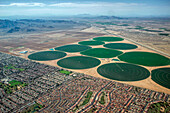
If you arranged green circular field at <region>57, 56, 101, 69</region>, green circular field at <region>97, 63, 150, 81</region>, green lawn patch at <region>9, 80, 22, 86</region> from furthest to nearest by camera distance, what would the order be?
1. green circular field at <region>57, 56, 101, 69</region>
2. green circular field at <region>97, 63, 150, 81</region>
3. green lawn patch at <region>9, 80, 22, 86</region>

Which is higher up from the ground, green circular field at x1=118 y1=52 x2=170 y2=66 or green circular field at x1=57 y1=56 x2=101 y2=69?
Result: green circular field at x1=118 y1=52 x2=170 y2=66

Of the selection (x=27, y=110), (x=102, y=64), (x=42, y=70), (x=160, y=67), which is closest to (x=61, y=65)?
(x=42, y=70)

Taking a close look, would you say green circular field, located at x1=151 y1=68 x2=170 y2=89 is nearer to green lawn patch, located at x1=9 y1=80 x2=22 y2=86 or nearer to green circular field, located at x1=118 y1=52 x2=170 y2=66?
green circular field, located at x1=118 y1=52 x2=170 y2=66

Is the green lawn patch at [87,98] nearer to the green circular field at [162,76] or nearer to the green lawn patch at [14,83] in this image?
the green circular field at [162,76]

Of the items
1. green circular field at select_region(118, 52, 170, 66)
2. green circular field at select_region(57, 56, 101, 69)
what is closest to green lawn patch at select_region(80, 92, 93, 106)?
green circular field at select_region(57, 56, 101, 69)

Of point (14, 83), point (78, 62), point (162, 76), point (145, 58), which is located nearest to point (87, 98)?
point (14, 83)

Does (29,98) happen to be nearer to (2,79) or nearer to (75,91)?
(75,91)
